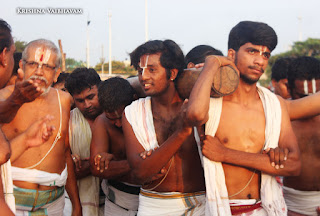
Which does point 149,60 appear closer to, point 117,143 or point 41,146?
point 117,143

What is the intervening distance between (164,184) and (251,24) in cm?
155

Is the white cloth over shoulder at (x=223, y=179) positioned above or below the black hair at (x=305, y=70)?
below

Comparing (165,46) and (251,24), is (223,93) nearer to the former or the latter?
(251,24)

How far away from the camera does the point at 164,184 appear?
3.18m

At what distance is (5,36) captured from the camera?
10.1 ft

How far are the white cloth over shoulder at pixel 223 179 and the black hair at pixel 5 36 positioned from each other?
5.89ft

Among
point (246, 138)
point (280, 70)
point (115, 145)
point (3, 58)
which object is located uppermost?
point (3, 58)

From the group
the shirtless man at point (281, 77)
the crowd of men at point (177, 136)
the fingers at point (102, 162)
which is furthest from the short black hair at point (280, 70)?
the fingers at point (102, 162)

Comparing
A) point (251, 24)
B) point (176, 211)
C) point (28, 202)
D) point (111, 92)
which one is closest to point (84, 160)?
point (111, 92)

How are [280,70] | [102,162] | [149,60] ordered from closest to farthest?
[149,60]
[102,162]
[280,70]

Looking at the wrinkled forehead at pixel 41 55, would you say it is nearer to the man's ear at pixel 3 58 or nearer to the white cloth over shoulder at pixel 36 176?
the man's ear at pixel 3 58

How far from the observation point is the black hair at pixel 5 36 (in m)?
3.02

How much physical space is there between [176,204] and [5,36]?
2049mm

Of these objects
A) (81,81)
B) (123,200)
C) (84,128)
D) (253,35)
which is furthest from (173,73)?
(123,200)
